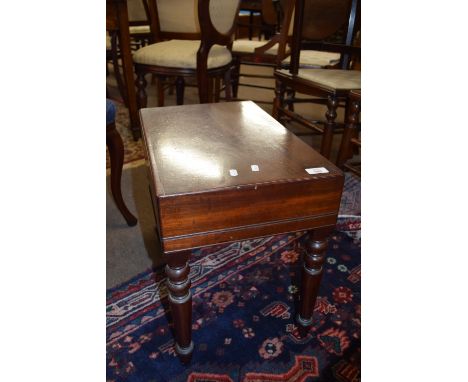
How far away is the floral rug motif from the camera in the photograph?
912 mm

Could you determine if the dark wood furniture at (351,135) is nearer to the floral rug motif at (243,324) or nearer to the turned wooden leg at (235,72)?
the floral rug motif at (243,324)

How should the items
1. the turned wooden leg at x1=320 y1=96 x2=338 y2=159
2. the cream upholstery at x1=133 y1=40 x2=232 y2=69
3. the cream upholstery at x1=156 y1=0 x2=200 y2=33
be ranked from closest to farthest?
the turned wooden leg at x1=320 y1=96 x2=338 y2=159, the cream upholstery at x1=133 y1=40 x2=232 y2=69, the cream upholstery at x1=156 y1=0 x2=200 y2=33

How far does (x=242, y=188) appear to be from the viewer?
0.71 metres

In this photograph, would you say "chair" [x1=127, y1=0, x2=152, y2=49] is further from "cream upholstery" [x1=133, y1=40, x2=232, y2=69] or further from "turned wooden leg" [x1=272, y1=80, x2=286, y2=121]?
"turned wooden leg" [x1=272, y1=80, x2=286, y2=121]

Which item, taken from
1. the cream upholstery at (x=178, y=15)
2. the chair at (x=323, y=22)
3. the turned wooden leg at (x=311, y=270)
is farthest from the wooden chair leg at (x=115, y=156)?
the cream upholstery at (x=178, y=15)

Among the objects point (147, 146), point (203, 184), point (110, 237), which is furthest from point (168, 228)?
point (110, 237)

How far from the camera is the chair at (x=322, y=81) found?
5.27 feet

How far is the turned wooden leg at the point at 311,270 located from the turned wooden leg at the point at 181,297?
321 millimetres

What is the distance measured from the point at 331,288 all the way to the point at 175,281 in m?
0.64

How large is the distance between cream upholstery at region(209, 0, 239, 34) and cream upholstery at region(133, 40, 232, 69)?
0.16 meters

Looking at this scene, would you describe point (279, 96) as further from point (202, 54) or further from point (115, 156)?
point (115, 156)

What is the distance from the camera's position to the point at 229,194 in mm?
702

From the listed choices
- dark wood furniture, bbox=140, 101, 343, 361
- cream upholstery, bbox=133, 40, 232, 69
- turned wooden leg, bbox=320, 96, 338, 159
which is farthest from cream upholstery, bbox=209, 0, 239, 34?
Answer: dark wood furniture, bbox=140, 101, 343, 361
